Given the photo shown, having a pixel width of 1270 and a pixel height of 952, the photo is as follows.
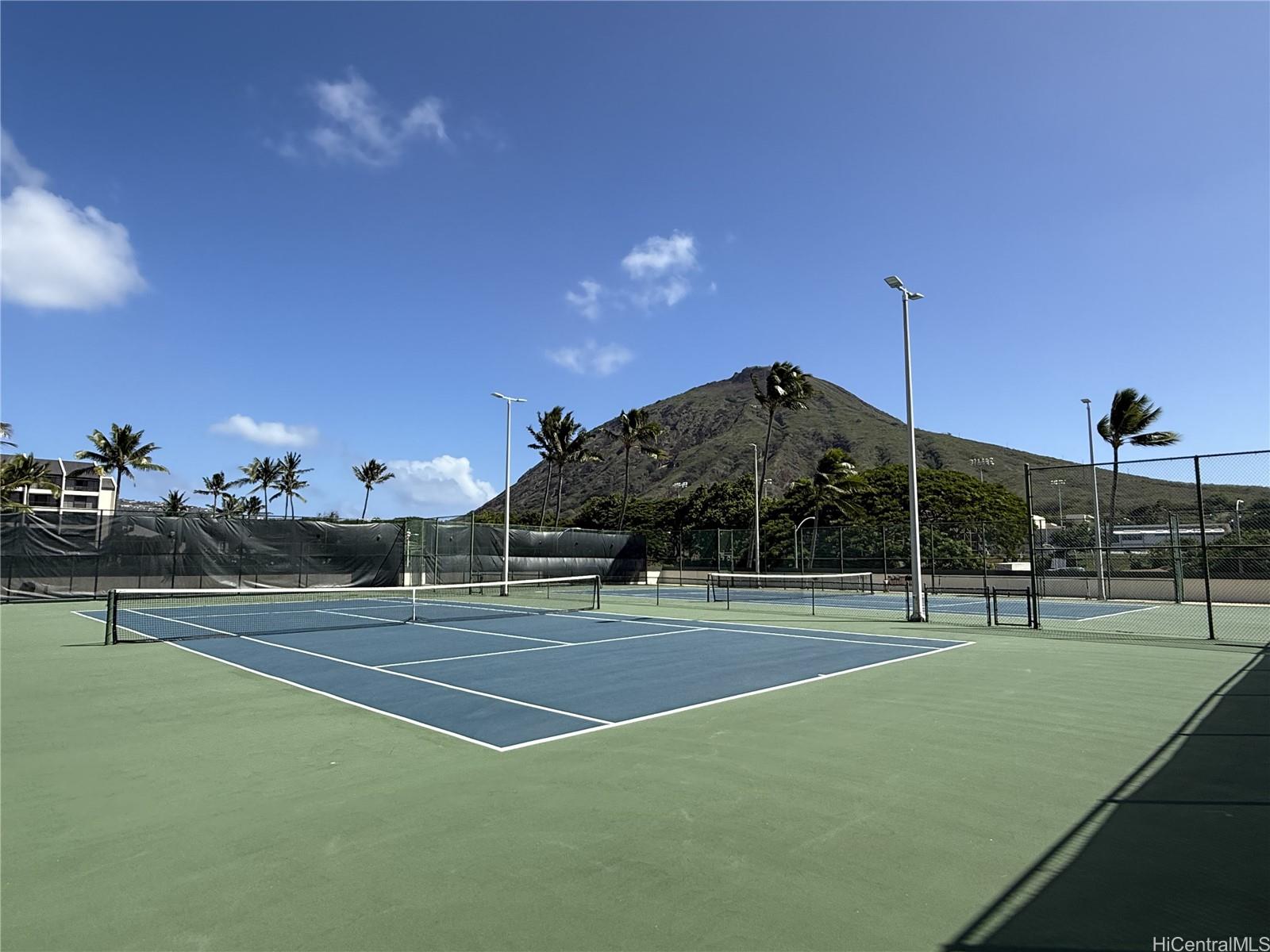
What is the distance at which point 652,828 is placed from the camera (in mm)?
4477

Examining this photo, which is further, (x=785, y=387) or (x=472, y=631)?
(x=785, y=387)

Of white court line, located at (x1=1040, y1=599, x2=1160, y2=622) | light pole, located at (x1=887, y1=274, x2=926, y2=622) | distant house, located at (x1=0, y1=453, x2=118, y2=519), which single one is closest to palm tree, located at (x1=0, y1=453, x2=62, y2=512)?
light pole, located at (x1=887, y1=274, x2=926, y2=622)

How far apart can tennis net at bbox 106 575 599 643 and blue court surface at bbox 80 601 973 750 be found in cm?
25

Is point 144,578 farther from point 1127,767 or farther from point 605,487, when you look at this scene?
point 605,487

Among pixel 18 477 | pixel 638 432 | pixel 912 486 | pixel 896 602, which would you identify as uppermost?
pixel 638 432

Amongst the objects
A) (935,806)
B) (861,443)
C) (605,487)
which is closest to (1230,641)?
(935,806)

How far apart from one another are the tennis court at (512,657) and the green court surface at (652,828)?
2.21ft

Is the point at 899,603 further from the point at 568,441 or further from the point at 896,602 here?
the point at 568,441

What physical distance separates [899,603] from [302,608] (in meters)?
19.1

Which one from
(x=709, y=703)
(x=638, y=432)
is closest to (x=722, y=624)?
(x=709, y=703)

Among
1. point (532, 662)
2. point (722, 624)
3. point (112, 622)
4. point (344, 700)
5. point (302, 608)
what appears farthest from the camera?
point (302, 608)

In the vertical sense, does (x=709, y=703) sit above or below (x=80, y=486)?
below

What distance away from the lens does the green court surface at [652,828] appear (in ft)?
11.0

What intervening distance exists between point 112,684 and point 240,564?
2057 cm
